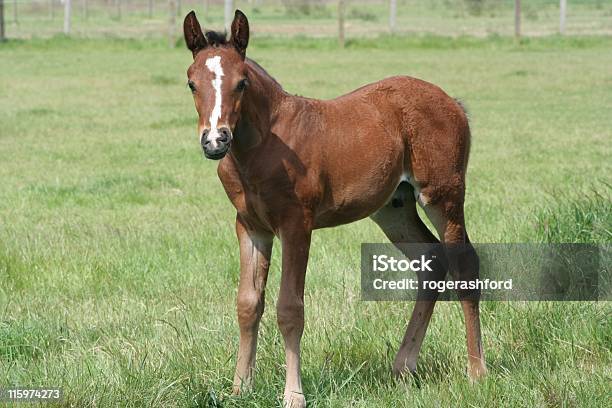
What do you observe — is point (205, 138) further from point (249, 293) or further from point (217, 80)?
point (249, 293)

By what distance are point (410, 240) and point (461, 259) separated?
0.32 m

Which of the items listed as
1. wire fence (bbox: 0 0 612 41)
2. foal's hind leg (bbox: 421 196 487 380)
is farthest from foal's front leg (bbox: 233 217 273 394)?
wire fence (bbox: 0 0 612 41)

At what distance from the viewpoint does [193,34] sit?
409cm

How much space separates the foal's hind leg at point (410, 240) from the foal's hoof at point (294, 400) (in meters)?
0.76

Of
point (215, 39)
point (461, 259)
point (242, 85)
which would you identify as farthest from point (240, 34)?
point (461, 259)

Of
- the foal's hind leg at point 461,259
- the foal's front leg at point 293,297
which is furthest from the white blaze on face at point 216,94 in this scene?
the foal's hind leg at point 461,259

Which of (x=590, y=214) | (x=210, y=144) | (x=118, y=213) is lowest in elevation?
(x=118, y=213)

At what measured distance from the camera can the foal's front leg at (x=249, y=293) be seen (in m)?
4.41

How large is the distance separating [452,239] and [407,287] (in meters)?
1.21

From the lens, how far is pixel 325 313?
5.54m

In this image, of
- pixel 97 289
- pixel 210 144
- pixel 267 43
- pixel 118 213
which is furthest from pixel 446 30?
pixel 210 144

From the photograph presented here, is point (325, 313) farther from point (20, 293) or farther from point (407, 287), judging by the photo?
point (20, 293)

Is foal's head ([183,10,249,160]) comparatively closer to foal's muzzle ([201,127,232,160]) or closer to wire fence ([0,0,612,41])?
foal's muzzle ([201,127,232,160])

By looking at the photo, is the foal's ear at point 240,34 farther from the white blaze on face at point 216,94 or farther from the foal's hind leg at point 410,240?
the foal's hind leg at point 410,240
